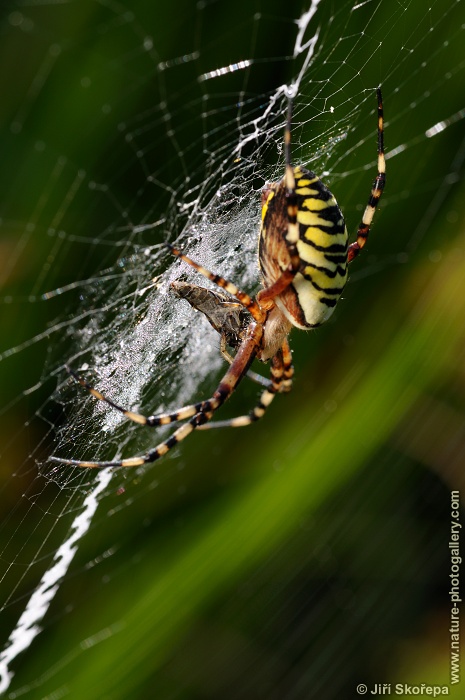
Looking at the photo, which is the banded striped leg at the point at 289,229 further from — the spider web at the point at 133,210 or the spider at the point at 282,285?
the spider web at the point at 133,210

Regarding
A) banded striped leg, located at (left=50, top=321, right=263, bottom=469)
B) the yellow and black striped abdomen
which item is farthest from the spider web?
the yellow and black striped abdomen

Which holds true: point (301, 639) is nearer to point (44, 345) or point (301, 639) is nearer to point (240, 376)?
point (240, 376)

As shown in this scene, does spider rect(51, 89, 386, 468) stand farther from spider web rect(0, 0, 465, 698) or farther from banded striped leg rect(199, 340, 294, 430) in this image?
spider web rect(0, 0, 465, 698)

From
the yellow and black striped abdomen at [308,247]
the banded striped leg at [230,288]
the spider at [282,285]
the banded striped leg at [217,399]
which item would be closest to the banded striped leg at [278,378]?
the spider at [282,285]

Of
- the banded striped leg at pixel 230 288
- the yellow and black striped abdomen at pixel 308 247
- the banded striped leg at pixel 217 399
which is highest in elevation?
the yellow and black striped abdomen at pixel 308 247

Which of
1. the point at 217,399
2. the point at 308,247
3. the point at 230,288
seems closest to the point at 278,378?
the point at 217,399

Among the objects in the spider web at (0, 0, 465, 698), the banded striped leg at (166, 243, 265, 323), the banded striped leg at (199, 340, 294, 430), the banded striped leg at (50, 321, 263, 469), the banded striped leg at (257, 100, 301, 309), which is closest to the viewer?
the banded striped leg at (257, 100, 301, 309)

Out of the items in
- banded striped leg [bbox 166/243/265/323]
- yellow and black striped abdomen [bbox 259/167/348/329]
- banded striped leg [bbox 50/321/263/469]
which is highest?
yellow and black striped abdomen [bbox 259/167/348/329]

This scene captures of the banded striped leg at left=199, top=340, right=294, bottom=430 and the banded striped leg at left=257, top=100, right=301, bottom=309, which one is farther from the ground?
the banded striped leg at left=257, top=100, right=301, bottom=309
